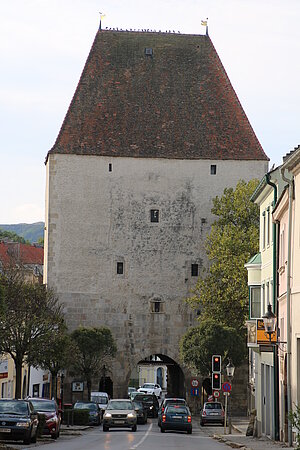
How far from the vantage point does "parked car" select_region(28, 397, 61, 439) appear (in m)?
30.4

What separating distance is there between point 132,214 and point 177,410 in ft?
72.2

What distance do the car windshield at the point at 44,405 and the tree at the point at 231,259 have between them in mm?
21911

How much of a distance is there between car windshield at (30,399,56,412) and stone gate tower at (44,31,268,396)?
87.3 ft

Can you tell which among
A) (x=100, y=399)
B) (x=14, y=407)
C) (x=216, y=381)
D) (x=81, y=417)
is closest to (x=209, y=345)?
(x=100, y=399)

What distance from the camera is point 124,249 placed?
5944cm

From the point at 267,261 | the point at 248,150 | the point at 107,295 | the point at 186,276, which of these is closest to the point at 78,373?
the point at 107,295

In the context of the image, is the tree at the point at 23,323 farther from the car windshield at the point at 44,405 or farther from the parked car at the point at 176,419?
the parked car at the point at 176,419

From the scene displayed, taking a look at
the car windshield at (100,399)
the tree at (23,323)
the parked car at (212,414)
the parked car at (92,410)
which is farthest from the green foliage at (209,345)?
the tree at (23,323)

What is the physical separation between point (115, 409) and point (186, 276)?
22.3 meters

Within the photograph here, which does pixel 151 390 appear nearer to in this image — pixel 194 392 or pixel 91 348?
pixel 194 392

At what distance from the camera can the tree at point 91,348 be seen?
181 feet

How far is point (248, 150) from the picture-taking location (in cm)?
6112

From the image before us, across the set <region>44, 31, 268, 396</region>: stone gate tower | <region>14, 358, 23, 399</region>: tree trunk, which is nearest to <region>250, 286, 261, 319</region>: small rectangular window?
<region>14, 358, 23, 399</region>: tree trunk

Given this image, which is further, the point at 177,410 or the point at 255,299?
the point at 177,410
